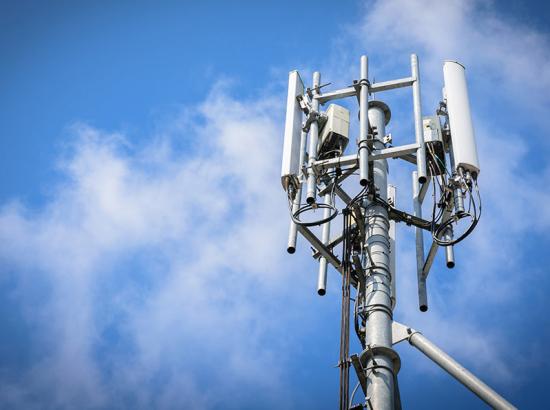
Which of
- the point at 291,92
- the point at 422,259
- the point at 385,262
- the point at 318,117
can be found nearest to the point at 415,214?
the point at 422,259

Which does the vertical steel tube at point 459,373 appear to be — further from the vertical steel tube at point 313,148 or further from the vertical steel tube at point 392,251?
the vertical steel tube at point 313,148

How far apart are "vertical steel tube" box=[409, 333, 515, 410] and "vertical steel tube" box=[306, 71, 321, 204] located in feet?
8.97

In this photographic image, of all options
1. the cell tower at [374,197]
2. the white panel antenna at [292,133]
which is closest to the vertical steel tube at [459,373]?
the cell tower at [374,197]

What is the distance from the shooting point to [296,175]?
12.5 m

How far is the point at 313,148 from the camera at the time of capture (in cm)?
1288

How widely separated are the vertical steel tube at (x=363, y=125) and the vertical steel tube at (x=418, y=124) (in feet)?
2.72

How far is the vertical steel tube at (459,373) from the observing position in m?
10.1

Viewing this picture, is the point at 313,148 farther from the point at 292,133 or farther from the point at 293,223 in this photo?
the point at 293,223

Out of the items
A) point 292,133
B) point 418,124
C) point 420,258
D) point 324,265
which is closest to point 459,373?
point 420,258

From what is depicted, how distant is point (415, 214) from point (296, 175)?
2.19 meters

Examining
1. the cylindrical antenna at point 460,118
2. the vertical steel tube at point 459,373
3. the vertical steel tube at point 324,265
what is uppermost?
the cylindrical antenna at point 460,118

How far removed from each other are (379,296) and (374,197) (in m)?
1.89

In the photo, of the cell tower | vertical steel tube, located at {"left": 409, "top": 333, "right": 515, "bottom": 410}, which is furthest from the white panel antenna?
vertical steel tube, located at {"left": 409, "top": 333, "right": 515, "bottom": 410}

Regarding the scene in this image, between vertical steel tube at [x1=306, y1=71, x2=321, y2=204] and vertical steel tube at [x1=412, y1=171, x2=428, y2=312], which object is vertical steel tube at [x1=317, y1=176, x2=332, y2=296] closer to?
vertical steel tube at [x1=306, y1=71, x2=321, y2=204]
